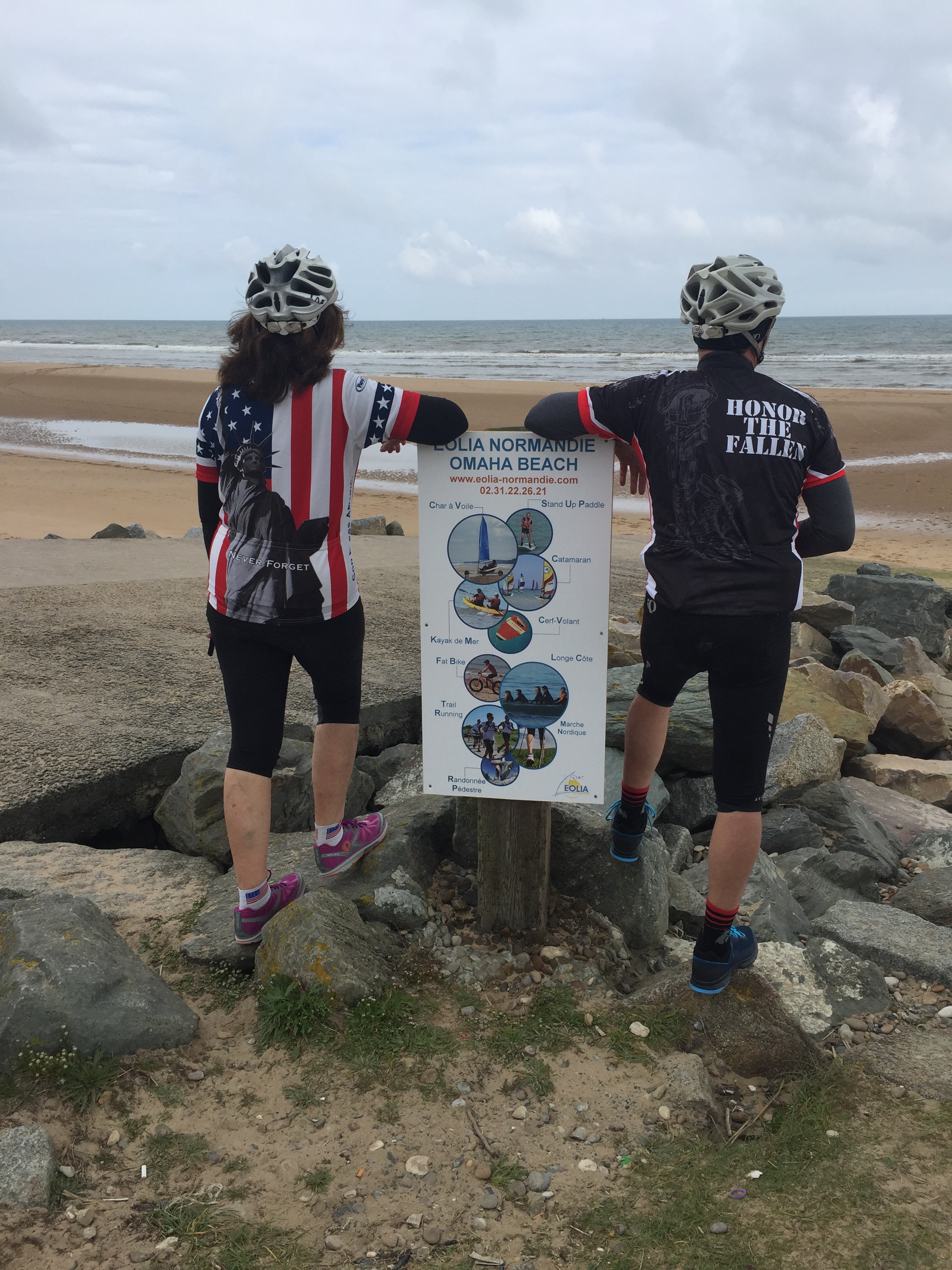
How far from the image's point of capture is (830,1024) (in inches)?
116

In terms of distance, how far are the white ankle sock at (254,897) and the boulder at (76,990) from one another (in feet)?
1.07

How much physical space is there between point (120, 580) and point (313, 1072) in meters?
4.69

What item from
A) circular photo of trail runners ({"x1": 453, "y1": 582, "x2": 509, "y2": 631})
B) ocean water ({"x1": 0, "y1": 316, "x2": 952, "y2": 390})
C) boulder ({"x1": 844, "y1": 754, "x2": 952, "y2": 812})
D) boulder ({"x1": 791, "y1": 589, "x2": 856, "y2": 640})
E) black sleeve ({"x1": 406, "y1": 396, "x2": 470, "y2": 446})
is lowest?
boulder ({"x1": 844, "y1": 754, "x2": 952, "y2": 812})

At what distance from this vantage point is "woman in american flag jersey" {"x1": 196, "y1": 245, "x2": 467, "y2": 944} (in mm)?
2744

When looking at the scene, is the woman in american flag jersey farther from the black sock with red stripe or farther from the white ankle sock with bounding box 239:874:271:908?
the black sock with red stripe

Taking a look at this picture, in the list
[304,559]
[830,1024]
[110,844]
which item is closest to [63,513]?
[110,844]

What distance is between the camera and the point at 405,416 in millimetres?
2803

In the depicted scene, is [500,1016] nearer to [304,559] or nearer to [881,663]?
[304,559]

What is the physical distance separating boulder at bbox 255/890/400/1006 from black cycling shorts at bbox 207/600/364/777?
434 mm

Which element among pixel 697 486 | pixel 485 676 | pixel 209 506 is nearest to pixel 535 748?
pixel 485 676

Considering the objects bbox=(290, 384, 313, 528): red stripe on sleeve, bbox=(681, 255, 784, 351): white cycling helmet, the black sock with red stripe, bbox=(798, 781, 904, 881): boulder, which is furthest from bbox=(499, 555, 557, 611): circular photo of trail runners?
bbox=(798, 781, 904, 881): boulder

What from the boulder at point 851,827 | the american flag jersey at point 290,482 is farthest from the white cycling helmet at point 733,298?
the boulder at point 851,827

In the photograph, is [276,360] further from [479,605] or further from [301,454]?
[479,605]

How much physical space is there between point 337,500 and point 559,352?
52.8m
